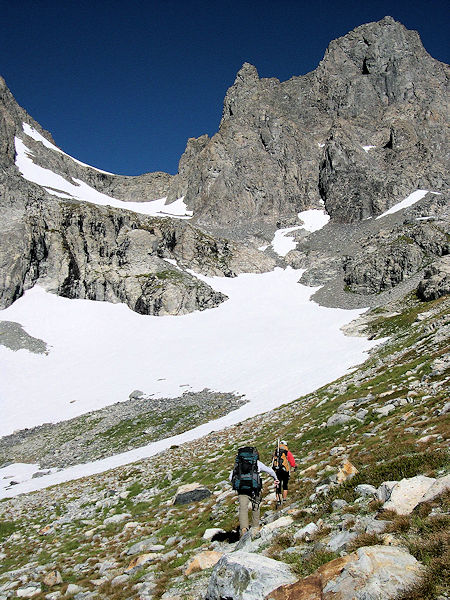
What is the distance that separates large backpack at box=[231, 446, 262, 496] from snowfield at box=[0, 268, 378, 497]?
22.3 metres

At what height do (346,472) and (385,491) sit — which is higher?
(385,491)

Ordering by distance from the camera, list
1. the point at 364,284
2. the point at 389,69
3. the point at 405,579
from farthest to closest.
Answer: the point at 389,69 < the point at 364,284 < the point at 405,579

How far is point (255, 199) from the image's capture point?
525 feet

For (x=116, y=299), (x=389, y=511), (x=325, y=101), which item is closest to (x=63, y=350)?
(x=116, y=299)

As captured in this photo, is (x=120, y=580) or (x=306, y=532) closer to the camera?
(x=306, y=532)

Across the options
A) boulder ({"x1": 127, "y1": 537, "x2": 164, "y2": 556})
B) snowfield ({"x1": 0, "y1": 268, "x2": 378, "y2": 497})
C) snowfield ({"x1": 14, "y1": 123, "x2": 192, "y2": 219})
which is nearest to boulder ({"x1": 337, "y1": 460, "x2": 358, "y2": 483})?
boulder ({"x1": 127, "y1": 537, "x2": 164, "y2": 556})

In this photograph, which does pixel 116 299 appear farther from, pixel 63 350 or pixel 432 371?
pixel 432 371

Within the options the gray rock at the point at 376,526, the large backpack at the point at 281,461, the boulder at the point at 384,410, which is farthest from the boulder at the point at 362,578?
the boulder at the point at 384,410

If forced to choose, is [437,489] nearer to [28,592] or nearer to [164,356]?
[28,592]

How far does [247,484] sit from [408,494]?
171 inches

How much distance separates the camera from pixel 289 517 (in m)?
8.34

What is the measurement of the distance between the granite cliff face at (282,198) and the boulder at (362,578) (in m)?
60.4

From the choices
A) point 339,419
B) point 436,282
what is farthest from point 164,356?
point 339,419

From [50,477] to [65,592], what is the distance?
24.1 meters
